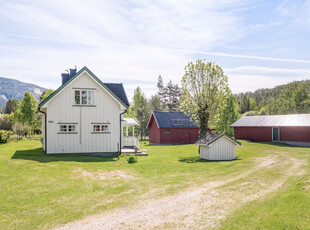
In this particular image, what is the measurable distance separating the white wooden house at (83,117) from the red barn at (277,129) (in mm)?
26599

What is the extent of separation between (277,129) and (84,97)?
30316 mm

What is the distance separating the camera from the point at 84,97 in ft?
73.8

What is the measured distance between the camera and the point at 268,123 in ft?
135

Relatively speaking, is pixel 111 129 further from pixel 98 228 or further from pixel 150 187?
pixel 98 228

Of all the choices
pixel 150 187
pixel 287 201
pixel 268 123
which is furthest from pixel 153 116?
pixel 287 201

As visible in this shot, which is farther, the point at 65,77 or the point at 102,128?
the point at 65,77

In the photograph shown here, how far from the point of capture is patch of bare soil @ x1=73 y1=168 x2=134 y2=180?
1432 centimetres

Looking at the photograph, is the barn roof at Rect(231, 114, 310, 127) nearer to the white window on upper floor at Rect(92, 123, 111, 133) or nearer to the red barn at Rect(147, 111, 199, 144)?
the red barn at Rect(147, 111, 199, 144)

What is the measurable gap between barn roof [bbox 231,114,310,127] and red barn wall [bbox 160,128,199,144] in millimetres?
8114

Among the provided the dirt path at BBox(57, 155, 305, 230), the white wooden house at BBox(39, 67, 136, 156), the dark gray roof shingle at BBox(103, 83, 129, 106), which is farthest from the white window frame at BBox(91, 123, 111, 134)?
the dirt path at BBox(57, 155, 305, 230)

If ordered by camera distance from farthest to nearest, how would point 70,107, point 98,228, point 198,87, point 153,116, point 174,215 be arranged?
point 153,116 < point 198,87 < point 70,107 < point 174,215 < point 98,228

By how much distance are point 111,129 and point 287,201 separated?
16344 mm

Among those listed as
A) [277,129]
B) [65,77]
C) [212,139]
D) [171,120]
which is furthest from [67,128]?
[277,129]

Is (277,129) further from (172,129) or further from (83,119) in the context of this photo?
(83,119)
